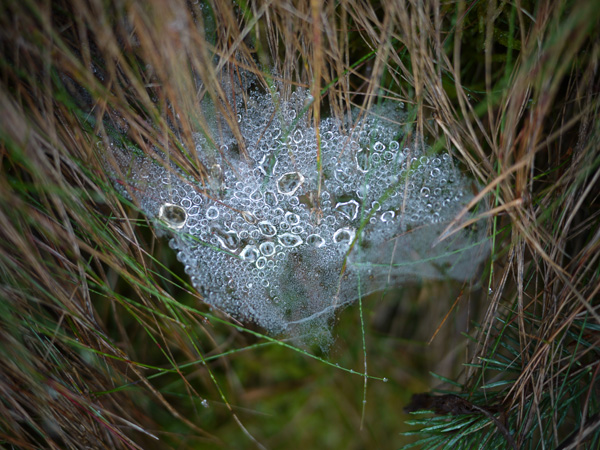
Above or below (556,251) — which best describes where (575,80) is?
above

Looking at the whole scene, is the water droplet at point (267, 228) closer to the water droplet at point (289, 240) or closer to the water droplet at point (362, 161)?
the water droplet at point (289, 240)

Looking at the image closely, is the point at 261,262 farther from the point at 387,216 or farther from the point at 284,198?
the point at 387,216

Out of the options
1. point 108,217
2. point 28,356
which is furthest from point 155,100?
point 28,356

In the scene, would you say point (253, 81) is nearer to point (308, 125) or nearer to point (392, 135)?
point (308, 125)

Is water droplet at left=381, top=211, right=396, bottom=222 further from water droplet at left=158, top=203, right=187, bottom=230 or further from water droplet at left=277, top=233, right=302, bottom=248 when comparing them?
water droplet at left=158, top=203, right=187, bottom=230

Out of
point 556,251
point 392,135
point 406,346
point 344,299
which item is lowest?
point 406,346

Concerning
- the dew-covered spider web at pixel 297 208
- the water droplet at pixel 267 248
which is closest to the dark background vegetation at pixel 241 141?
the dew-covered spider web at pixel 297 208

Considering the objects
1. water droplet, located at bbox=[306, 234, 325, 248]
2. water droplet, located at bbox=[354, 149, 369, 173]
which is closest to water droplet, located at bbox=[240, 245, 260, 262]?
water droplet, located at bbox=[306, 234, 325, 248]
